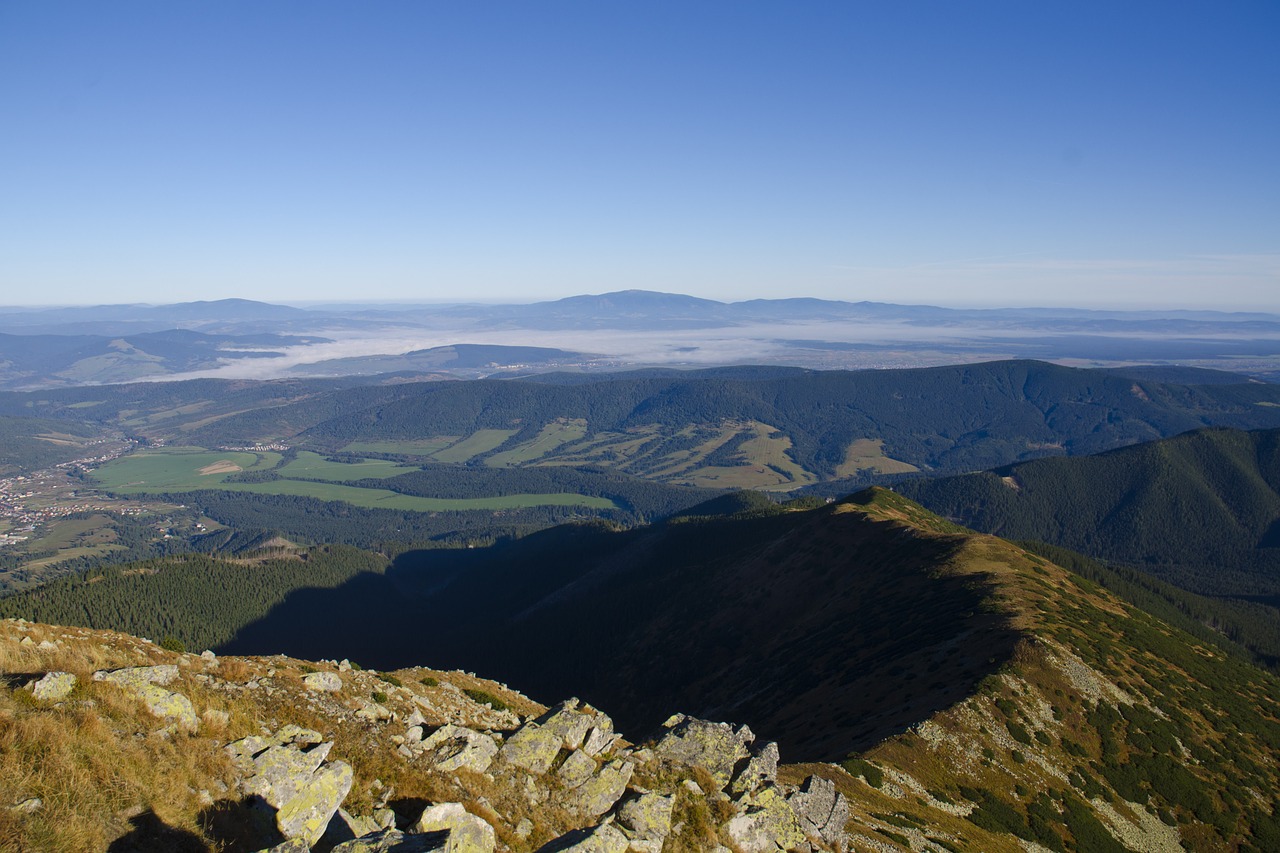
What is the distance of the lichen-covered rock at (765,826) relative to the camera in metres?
31.1

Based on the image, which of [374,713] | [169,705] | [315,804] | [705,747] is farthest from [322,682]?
[705,747]

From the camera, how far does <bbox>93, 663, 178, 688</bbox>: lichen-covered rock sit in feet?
90.0

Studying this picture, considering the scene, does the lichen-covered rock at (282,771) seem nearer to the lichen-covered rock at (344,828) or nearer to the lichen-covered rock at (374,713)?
the lichen-covered rock at (344,828)

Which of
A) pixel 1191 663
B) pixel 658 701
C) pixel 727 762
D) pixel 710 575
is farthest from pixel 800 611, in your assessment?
pixel 727 762

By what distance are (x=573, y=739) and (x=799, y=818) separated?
38.3ft

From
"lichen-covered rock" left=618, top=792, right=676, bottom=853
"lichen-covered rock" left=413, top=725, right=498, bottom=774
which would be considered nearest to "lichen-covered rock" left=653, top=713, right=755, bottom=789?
"lichen-covered rock" left=618, top=792, right=676, bottom=853

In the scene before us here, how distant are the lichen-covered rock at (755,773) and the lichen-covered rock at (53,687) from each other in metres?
27.0

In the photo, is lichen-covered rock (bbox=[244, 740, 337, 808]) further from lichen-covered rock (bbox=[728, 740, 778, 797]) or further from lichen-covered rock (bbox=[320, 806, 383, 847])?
lichen-covered rock (bbox=[728, 740, 778, 797])

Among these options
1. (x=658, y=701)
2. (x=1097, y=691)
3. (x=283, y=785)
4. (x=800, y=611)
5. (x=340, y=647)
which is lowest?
(x=340, y=647)

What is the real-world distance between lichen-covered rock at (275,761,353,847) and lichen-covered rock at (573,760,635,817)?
941 cm

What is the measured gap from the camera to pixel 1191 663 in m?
95.5

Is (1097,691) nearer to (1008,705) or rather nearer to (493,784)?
(1008,705)

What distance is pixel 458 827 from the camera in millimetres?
22328

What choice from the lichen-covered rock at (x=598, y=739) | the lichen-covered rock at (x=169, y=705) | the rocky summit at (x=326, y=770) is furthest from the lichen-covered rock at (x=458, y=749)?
the lichen-covered rock at (x=169, y=705)
